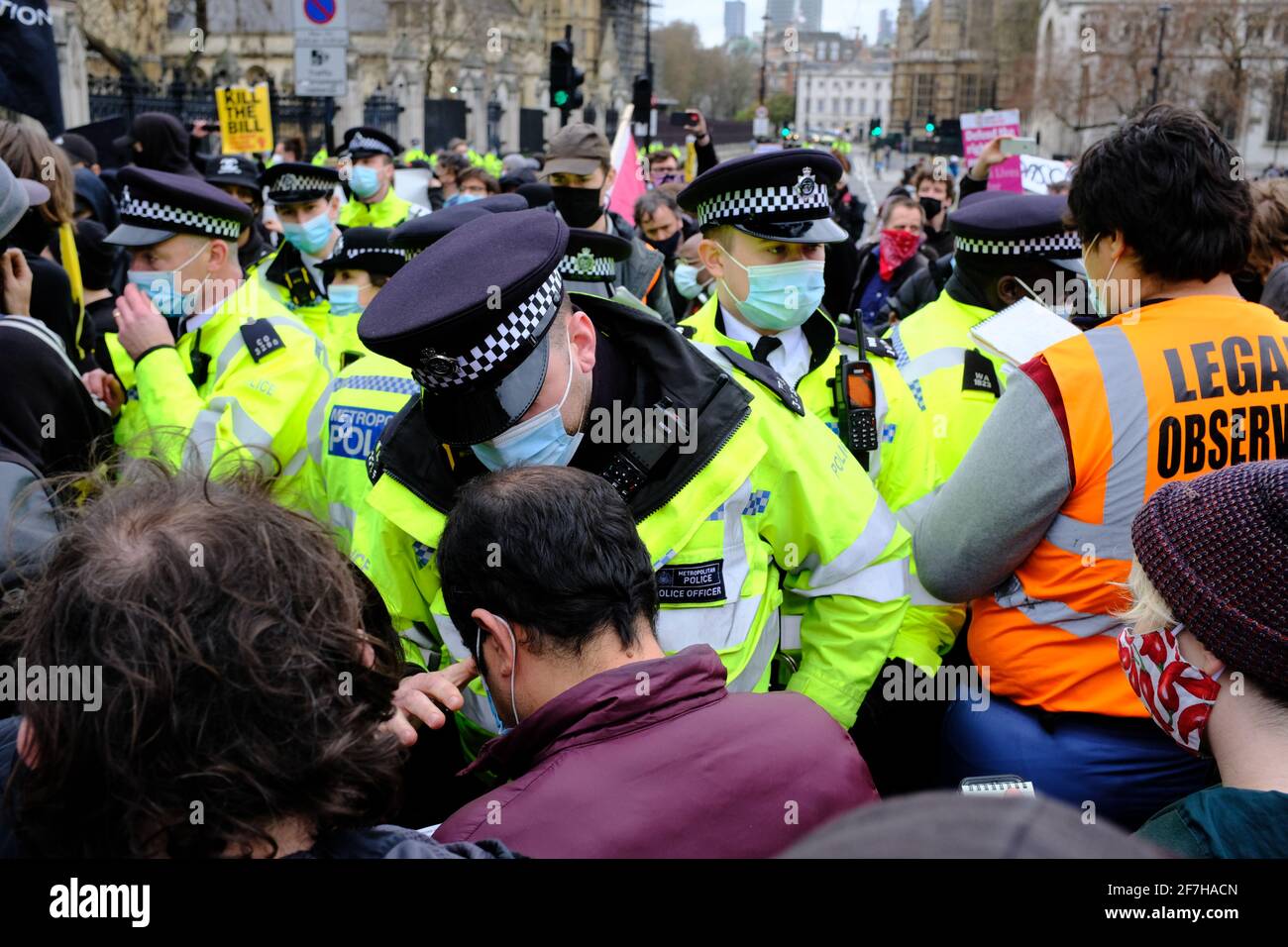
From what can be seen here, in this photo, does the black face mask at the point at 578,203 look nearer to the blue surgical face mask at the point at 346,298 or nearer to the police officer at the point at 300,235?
the police officer at the point at 300,235

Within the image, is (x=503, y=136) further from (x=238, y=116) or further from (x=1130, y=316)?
(x=1130, y=316)

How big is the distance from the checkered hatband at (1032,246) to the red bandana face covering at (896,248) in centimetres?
390

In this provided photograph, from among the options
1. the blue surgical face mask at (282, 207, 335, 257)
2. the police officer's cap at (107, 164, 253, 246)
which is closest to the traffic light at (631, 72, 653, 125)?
the blue surgical face mask at (282, 207, 335, 257)

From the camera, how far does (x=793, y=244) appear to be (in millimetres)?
3791

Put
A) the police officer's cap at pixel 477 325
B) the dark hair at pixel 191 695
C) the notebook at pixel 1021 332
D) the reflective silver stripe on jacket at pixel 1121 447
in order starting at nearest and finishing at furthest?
1. the dark hair at pixel 191 695
2. the police officer's cap at pixel 477 325
3. the reflective silver stripe on jacket at pixel 1121 447
4. the notebook at pixel 1021 332

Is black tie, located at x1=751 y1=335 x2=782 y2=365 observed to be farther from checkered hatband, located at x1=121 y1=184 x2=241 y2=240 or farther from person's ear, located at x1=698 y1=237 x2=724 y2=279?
checkered hatband, located at x1=121 y1=184 x2=241 y2=240

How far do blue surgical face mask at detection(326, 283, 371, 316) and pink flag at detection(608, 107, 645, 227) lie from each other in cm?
407

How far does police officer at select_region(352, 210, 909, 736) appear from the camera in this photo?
2.50 meters

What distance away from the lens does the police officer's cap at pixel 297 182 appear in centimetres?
675

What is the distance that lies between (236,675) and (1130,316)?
2148mm

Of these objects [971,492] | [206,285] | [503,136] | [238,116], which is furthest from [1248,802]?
[503,136]

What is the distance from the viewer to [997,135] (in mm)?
10219

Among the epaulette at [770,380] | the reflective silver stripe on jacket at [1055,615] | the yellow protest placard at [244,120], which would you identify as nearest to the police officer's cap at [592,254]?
the epaulette at [770,380]

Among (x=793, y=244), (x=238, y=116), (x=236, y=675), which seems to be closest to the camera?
(x=236, y=675)
